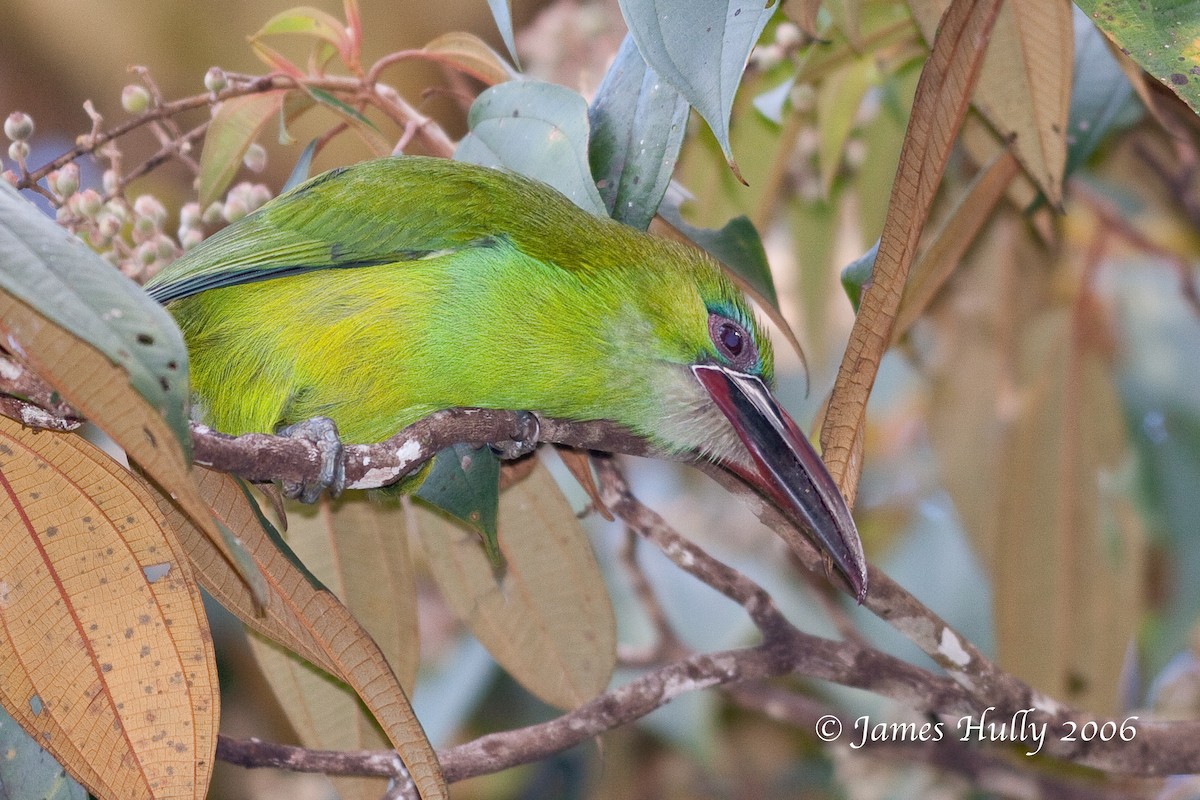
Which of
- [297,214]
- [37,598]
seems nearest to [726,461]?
[297,214]

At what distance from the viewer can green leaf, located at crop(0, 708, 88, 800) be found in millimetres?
1708

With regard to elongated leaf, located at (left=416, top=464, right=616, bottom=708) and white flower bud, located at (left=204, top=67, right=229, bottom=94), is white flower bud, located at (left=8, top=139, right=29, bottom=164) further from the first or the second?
elongated leaf, located at (left=416, top=464, right=616, bottom=708)

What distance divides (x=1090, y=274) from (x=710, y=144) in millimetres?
1302

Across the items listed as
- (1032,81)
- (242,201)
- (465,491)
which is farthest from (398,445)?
(1032,81)

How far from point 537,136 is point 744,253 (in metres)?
0.41

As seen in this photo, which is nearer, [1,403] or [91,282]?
[91,282]

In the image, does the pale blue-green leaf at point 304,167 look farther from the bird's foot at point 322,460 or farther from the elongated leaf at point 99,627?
the elongated leaf at point 99,627

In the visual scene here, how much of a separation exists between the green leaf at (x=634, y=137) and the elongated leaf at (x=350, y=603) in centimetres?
72

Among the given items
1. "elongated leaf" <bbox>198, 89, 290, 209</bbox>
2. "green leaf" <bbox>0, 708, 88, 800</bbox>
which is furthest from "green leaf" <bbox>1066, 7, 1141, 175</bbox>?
"green leaf" <bbox>0, 708, 88, 800</bbox>

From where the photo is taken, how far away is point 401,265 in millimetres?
2176

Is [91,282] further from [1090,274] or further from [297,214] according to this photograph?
[1090,274]

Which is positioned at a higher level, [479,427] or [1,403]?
[1,403]

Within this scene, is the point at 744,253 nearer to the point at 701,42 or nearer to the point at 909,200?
the point at 909,200

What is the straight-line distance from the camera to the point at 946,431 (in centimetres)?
342
